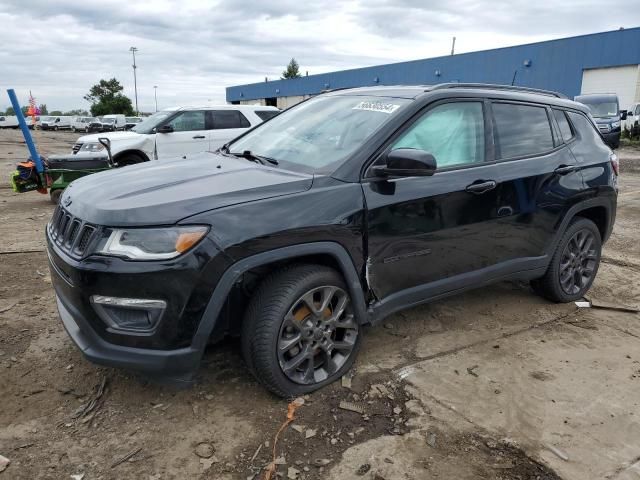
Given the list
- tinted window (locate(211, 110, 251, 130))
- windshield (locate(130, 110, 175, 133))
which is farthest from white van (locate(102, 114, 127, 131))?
tinted window (locate(211, 110, 251, 130))

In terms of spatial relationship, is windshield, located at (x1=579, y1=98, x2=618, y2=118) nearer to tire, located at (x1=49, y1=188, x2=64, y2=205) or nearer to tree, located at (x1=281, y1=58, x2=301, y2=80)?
tire, located at (x1=49, y1=188, x2=64, y2=205)

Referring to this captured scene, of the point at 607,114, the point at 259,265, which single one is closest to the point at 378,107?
the point at 259,265

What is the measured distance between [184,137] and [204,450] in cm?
838

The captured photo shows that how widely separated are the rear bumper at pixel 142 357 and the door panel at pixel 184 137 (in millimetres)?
7753

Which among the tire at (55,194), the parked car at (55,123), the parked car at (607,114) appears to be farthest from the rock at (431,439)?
the parked car at (55,123)

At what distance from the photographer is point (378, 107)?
3447 millimetres

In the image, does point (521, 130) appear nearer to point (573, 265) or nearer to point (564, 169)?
point (564, 169)

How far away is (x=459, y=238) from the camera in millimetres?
3484

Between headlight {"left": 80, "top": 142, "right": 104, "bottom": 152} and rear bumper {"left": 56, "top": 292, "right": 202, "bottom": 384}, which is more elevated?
headlight {"left": 80, "top": 142, "right": 104, "bottom": 152}

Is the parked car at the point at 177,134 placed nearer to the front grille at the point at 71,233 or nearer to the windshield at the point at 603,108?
the front grille at the point at 71,233

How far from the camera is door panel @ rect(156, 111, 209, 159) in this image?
9922 millimetres

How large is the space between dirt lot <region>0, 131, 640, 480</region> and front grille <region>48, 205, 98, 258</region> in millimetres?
876

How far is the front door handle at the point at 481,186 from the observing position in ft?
11.4

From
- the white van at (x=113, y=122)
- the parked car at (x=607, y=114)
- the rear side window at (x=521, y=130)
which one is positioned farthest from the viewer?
the white van at (x=113, y=122)
